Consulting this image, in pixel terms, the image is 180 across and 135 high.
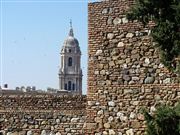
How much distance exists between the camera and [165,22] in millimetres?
8680

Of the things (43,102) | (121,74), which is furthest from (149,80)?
(43,102)

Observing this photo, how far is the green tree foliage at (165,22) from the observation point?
855 centimetres

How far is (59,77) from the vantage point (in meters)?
135

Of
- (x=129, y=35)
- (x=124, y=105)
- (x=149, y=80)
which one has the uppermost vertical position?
(x=129, y=35)

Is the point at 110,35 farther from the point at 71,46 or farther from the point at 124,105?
the point at 71,46

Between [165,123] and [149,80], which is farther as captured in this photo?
[149,80]

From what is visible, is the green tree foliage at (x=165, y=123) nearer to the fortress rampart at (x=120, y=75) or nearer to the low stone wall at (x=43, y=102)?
the fortress rampart at (x=120, y=75)

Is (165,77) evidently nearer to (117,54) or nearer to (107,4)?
(117,54)

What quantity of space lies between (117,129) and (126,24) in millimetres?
2239

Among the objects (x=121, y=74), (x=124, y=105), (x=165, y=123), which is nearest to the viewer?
(x=165, y=123)

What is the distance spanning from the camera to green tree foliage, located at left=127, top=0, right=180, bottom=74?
8.55 meters

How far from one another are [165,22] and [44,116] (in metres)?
5.47

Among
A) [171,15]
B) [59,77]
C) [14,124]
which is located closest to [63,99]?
[14,124]

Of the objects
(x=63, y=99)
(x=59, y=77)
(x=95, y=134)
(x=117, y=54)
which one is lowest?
(x=95, y=134)
